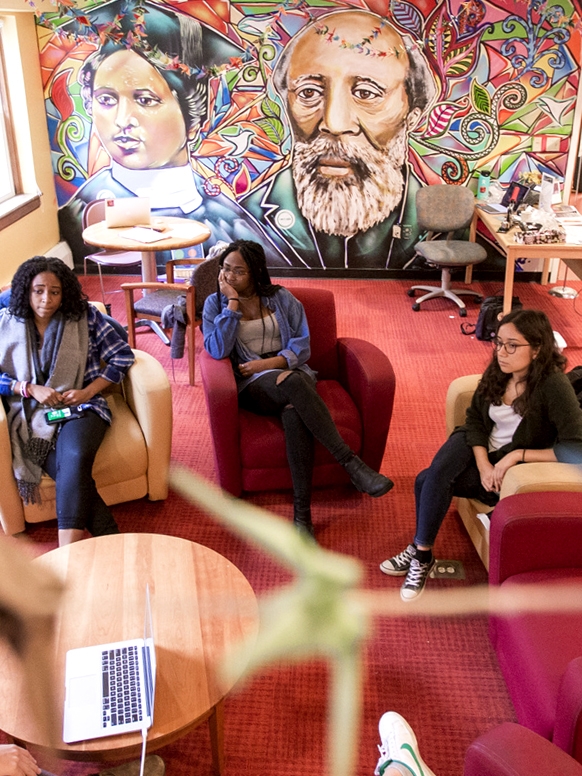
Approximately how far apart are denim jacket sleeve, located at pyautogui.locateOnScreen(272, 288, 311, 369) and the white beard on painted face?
9.28ft

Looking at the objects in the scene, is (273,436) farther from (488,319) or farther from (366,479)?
(488,319)

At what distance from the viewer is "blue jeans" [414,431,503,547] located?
2.73 metres

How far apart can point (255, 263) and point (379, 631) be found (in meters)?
1.63

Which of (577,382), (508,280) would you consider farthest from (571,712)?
(508,280)

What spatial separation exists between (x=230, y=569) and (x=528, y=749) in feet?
3.25

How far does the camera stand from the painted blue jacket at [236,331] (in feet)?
10.6

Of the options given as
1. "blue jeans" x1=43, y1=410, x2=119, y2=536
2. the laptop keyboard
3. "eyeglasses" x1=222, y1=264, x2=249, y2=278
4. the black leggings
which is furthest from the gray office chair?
the laptop keyboard

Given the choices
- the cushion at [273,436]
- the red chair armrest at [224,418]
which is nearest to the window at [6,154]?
the red chair armrest at [224,418]

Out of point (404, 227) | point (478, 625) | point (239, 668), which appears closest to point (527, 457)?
point (478, 625)

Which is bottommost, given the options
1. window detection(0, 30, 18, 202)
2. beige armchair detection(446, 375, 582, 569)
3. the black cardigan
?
beige armchair detection(446, 375, 582, 569)

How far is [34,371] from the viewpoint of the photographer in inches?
119

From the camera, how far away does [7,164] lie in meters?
5.56

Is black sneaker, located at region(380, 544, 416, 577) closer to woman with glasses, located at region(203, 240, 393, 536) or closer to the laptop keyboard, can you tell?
woman with glasses, located at region(203, 240, 393, 536)

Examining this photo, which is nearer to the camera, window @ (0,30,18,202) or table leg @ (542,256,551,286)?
window @ (0,30,18,202)
